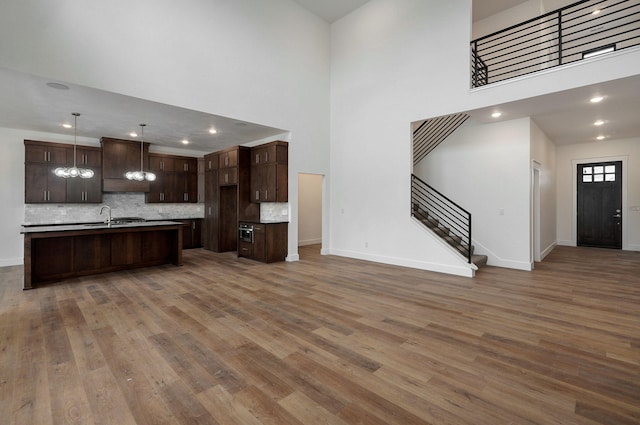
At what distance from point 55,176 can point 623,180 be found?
48.9 feet

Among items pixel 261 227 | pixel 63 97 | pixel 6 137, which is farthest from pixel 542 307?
pixel 6 137

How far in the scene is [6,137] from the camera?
6211mm

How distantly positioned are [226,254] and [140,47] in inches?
198

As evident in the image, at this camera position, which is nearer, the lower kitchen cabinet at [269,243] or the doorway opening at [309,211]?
the lower kitchen cabinet at [269,243]

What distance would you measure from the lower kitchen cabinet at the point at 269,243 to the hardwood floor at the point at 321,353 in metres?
1.81

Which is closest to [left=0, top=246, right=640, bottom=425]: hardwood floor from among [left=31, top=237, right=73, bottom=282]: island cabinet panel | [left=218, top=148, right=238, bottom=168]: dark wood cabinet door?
[left=31, top=237, right=73, bottom=282]: island cabinet panel

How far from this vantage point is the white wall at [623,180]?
306 inches

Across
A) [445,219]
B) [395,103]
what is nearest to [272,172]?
[395,103]

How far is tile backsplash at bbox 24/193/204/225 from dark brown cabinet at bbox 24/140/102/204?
1.12 ft

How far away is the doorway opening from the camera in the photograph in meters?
9.60

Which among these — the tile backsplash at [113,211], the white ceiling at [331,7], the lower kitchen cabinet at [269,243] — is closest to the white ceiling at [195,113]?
the white ceiling at [331,7]

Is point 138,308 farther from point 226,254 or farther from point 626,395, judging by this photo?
point 626,395

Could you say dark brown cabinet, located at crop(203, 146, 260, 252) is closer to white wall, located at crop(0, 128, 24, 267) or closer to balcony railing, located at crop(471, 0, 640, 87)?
white wall, located at crop(0, 128, 24, 267)

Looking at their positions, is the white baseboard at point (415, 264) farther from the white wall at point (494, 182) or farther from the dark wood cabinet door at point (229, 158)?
the dark wood cabinet door at point (229, 158)
